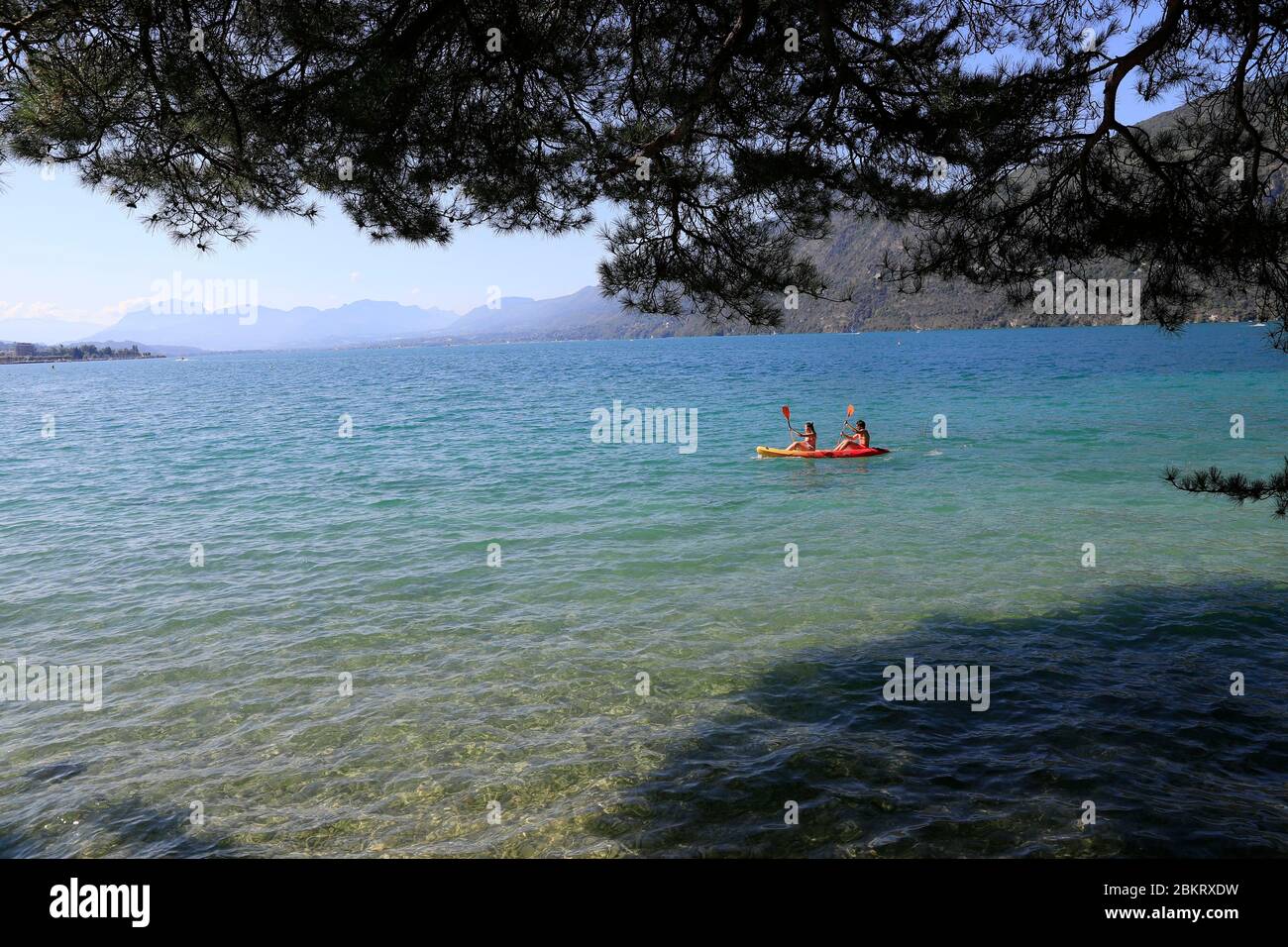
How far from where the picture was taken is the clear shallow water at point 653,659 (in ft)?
19.2

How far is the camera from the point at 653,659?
8836 millimetres

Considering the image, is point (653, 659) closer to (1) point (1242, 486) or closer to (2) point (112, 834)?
(2) point (112, 834)

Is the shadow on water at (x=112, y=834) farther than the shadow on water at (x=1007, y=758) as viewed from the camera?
Yes

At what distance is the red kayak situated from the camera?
21.7 metres

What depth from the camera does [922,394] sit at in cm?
4362

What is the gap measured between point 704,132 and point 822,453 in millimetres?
16076

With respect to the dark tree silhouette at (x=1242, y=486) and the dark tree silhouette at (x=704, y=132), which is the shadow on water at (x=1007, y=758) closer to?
the dark tree silhouette at (x=1242, y=486)

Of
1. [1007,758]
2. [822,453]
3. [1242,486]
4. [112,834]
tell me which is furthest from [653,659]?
[822,453]

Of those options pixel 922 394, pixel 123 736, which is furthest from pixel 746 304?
pixel 922 394

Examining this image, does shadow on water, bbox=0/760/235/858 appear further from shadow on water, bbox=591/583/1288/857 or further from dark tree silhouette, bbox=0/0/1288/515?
dark tree silhouette, bbox=0/0/1288/515

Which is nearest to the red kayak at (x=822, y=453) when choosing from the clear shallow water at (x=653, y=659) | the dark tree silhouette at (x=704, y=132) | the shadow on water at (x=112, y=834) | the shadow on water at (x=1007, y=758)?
the clear shallow water at (x=653, y=659)

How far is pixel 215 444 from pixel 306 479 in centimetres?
1202

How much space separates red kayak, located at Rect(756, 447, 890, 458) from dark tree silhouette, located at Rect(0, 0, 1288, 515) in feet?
50.5

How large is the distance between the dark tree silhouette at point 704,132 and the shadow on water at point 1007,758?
3.29 m
